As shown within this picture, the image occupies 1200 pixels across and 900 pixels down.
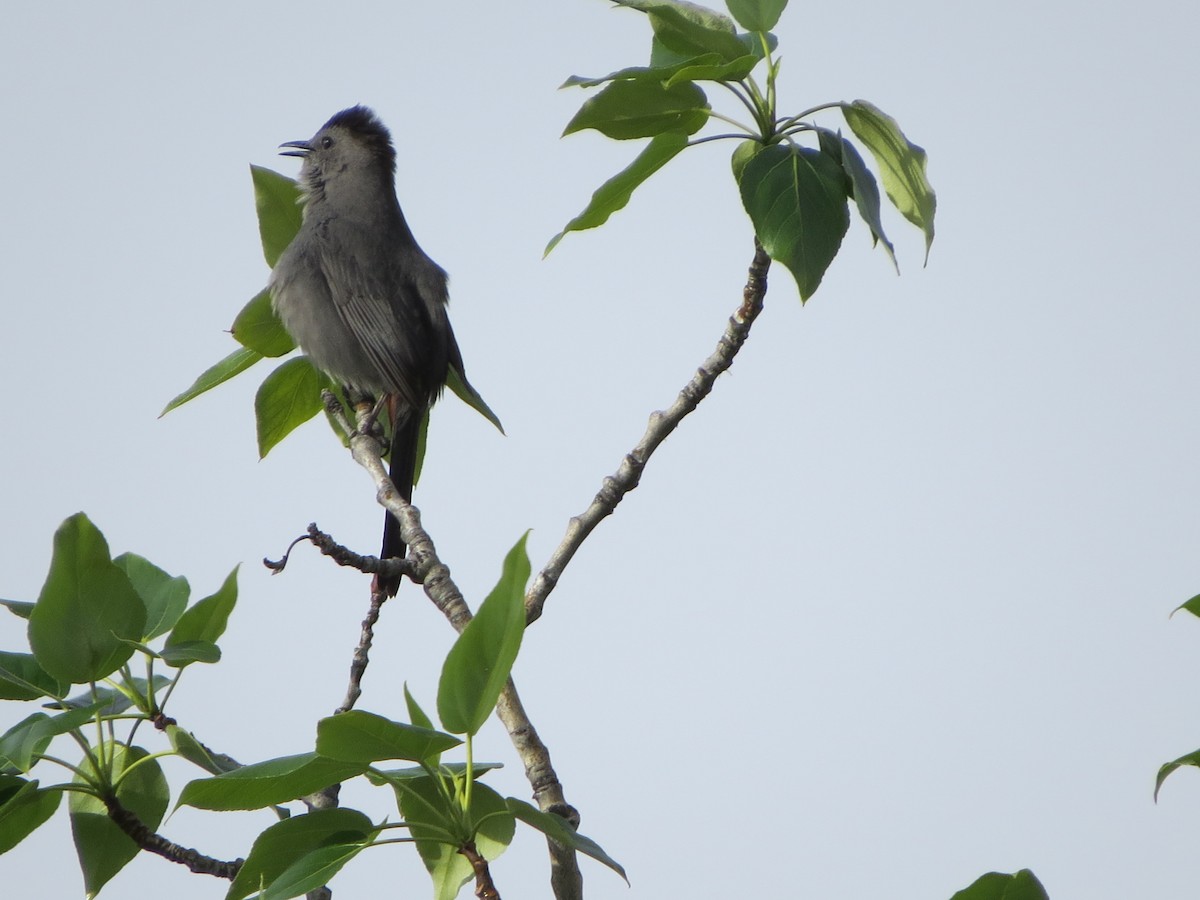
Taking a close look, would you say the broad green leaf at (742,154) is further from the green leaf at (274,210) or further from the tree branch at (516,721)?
the green leaf at (274,210)

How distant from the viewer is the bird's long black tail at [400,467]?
4934 millimetres

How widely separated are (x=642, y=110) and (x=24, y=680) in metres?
1.75

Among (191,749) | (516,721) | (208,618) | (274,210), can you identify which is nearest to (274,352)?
(274,210)

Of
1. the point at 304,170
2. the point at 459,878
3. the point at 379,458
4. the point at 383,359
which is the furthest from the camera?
the point at 304,170

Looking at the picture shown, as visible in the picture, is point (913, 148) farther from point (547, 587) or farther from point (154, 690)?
point (154, 690)

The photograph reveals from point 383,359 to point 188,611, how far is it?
11.7ft

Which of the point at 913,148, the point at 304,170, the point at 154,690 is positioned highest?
the point at 304,170

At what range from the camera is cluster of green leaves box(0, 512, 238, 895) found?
2057 mm

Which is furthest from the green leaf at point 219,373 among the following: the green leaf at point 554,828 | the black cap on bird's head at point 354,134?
the black cap on bird's head at point 354,134

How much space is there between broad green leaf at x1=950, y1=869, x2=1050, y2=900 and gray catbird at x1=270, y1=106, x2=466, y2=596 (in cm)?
344

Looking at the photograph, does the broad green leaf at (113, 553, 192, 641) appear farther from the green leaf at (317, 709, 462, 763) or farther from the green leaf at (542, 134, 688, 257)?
the green leaf at (542, 134, 688, 257)

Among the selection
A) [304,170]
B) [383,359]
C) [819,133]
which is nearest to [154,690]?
[819,133]

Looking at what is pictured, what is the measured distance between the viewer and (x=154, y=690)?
236 cm

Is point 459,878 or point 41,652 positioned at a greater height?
point 41,652
